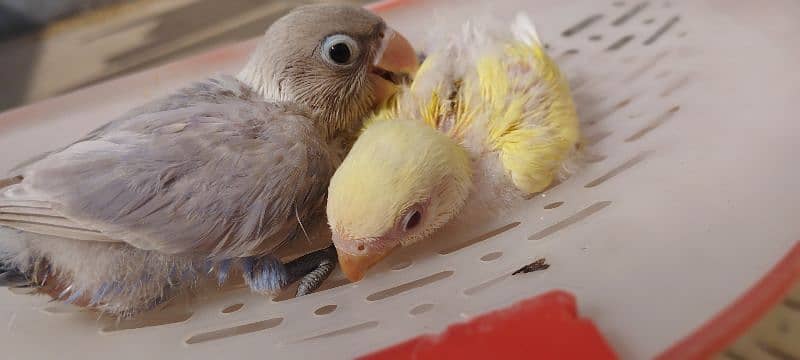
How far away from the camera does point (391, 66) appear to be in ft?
2.88

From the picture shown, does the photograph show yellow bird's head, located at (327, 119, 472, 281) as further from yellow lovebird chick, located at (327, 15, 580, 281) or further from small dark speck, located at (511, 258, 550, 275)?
small dark speck, located at (511, 258, 550, 275)

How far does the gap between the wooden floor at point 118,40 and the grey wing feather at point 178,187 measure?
28.0 inches

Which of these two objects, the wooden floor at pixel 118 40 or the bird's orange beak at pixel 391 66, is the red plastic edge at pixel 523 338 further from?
the wooden floor at pixel 118 40

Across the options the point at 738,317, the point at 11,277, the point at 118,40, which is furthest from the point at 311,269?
the point at 118,40

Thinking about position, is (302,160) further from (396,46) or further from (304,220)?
(396,46)

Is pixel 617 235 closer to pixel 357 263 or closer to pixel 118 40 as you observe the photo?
pixel 357 263

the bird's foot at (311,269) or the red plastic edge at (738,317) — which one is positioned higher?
the bird's foot at (311,269)

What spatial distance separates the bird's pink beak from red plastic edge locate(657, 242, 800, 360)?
12.4 inches

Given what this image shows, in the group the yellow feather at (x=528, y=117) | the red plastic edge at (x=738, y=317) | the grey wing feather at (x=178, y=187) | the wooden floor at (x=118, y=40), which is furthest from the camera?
the wooden floor at (x=118, y=40)

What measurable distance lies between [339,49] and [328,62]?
2 centimetres

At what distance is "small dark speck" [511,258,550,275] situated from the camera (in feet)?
2.31

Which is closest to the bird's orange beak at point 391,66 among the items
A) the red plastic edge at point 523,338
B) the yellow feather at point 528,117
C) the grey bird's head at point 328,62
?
the grey bird's head at point 328,62

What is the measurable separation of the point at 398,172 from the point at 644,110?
1.46ft

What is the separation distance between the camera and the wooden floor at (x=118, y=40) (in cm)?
137
